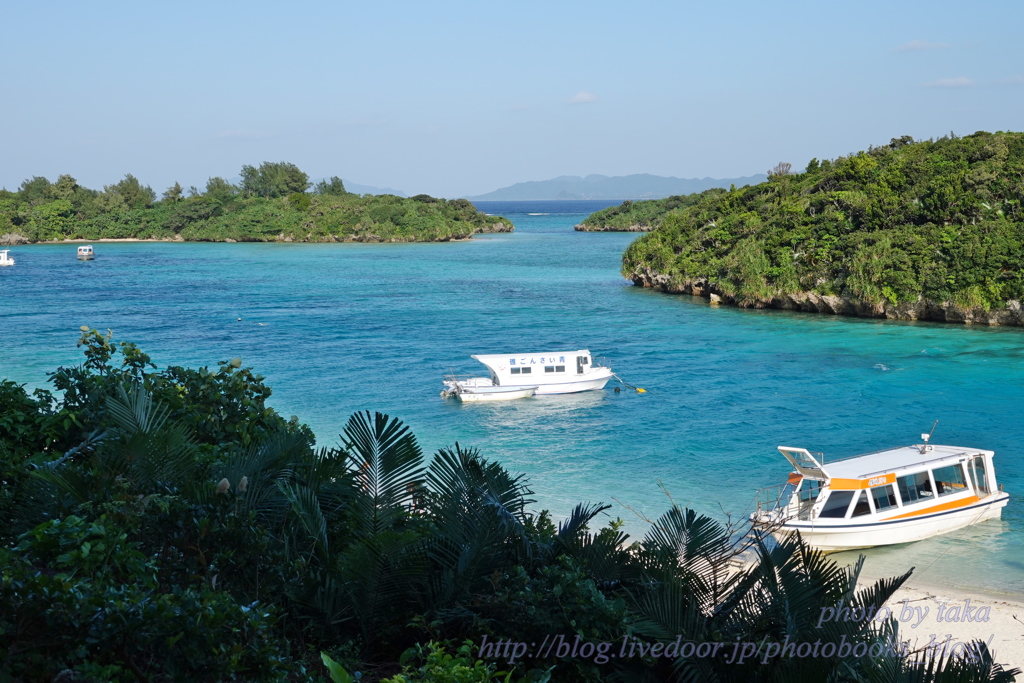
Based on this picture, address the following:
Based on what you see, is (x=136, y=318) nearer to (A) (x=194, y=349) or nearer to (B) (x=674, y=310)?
(A) (x=194, y=349)

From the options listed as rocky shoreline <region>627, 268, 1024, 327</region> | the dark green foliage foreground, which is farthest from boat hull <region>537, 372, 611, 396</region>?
rocky shoreline <region>627, 268, 1024, 327</region>

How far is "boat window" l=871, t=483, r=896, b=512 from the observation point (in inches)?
586

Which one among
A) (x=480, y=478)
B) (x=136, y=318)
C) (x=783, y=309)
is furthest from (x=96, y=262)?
(x=480, y=478)

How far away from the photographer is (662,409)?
2527 centimetres

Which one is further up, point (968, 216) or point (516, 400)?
point (968, 216)

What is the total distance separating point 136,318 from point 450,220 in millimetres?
78860

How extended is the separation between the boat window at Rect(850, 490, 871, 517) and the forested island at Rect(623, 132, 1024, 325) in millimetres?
27633

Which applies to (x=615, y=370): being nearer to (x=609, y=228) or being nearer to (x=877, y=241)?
(x=877, y=241)

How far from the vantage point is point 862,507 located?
14875mm

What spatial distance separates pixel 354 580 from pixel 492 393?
20.4 m

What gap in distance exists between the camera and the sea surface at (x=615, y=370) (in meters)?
18.8

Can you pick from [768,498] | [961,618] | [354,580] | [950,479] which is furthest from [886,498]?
[354,580]

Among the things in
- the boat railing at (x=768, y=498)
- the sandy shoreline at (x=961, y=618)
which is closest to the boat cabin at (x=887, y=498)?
the boat railing at (x=768, y=498)

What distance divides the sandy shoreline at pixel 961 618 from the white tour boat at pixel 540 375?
14623 millimetres
